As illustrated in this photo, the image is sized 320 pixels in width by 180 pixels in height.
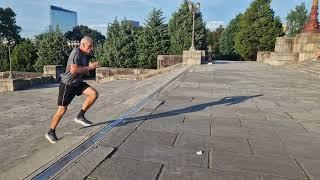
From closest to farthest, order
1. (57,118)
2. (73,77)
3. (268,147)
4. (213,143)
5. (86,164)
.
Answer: (86,164) < (268,147) < (213,143) < (57,118) < (73,77)

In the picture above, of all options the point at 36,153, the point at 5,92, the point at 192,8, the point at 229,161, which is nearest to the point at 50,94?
the point at 5,92

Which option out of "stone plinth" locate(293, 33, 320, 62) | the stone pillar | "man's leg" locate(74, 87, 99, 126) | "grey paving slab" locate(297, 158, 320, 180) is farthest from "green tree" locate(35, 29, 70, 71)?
"grey paving slab" locate(297, 158, 320, 180)

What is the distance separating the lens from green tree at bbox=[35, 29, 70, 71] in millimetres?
31094

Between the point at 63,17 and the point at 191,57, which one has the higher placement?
the point at 63,17

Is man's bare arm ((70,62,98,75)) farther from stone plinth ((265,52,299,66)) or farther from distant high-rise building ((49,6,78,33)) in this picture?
distant high-rise building ((49,6,78,33))

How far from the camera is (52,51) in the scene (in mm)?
31219

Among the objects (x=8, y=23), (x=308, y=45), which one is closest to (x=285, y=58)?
(x=308, y=45)

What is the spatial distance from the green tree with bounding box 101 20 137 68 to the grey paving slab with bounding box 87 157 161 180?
24.0 meters

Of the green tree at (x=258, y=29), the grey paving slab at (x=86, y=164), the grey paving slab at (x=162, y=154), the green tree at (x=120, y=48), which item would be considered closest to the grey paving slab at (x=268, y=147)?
the grey paving slab at (x=162, y=154)

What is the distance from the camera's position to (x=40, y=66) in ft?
103

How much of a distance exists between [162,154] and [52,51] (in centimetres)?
2948

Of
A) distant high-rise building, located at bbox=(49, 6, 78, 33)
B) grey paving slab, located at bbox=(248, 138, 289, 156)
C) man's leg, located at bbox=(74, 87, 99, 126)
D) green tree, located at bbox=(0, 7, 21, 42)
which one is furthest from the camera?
distant high-rise building, located at bbox=(49, 6, 78, 33)

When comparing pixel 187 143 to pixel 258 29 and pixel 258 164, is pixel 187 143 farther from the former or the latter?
pixel 258 29

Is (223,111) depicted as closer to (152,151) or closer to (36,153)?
(152,151)
